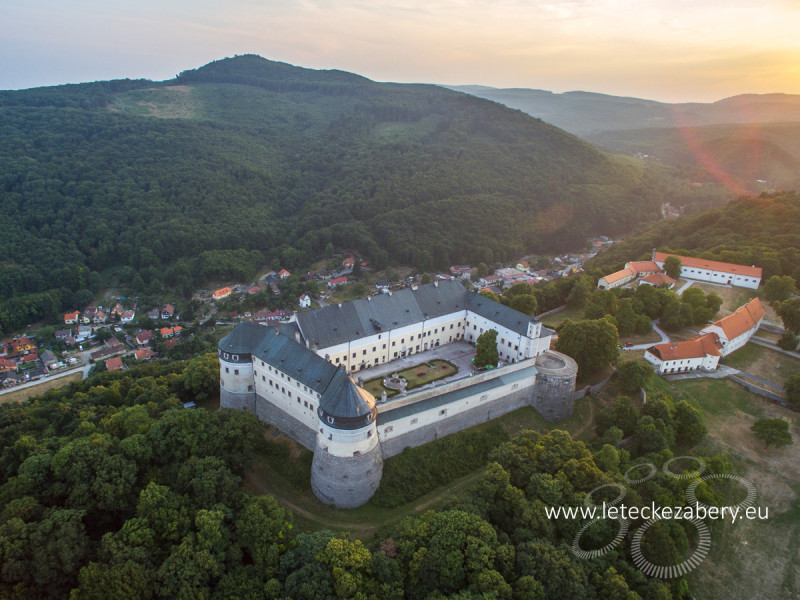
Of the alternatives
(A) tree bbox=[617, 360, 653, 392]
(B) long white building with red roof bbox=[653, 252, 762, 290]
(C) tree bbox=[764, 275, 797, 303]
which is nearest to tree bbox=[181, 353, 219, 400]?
(A) tree bbox=[617, 360, 653, 392]

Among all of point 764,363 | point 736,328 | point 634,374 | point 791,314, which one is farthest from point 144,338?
point 791,314

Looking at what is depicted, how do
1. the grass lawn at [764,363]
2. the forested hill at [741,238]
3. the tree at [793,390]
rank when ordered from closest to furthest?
the tree at [793,390]
the grass lawn at [764,363]
the forested hill at [741,238]

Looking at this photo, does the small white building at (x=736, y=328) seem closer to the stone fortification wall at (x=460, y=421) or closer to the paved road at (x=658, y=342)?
the paved road at (x=658, y=342)

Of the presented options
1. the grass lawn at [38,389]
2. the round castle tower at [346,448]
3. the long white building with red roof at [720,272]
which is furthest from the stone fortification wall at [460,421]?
the grass lawn at [38,389]

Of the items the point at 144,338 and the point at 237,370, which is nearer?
the point at 237,370

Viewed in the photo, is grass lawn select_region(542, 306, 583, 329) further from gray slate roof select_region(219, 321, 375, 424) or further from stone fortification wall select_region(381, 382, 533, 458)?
gray slate roof select_region(219, 321, 375, 424)

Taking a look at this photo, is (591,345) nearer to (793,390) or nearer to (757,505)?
(757,505)
